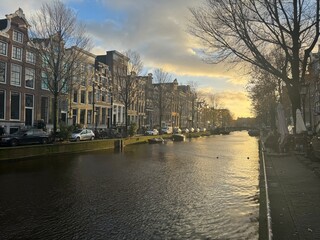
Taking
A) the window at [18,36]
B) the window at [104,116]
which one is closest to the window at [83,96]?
the window at [104,116]

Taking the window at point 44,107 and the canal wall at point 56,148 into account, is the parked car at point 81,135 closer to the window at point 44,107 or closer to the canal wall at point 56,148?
the canal wall at point 56,148

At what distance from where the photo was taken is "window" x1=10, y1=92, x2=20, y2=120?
4069cm

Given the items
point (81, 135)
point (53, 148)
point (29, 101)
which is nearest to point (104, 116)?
point (29, 101)

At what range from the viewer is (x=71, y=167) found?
19.9m

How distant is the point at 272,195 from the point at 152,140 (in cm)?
4040

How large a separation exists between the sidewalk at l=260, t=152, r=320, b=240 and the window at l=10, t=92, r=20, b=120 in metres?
33.8

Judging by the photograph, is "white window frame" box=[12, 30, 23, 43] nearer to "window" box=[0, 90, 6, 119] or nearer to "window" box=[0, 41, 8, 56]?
"window" box=[0, 41, 8, 56]

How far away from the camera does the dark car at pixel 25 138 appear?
28.0 m

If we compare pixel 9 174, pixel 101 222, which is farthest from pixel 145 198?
pixel 9 174

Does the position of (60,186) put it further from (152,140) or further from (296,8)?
(152,140)

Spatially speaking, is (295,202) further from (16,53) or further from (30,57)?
(30,57)

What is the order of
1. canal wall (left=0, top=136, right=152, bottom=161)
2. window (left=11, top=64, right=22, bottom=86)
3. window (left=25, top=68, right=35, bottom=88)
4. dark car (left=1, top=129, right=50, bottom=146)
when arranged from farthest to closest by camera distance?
window (left=25, top=68, right=35, bottom=88) < window (left=11, top=64, right=22, bottom=86) < dark car (left=1, top=129, right=50, bottom=146) < canal wall (left=0, top=136, right=152, bottom=161)

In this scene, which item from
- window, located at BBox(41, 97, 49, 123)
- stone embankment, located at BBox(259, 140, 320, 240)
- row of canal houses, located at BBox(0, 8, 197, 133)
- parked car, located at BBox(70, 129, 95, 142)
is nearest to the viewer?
stone embankment, located at BBox(259, 140, 320, 240)

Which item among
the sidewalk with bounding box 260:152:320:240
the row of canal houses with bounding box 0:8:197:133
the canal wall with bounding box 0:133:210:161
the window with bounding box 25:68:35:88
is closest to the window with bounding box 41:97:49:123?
the row of canal houses with bounding box 0:8:197:133
